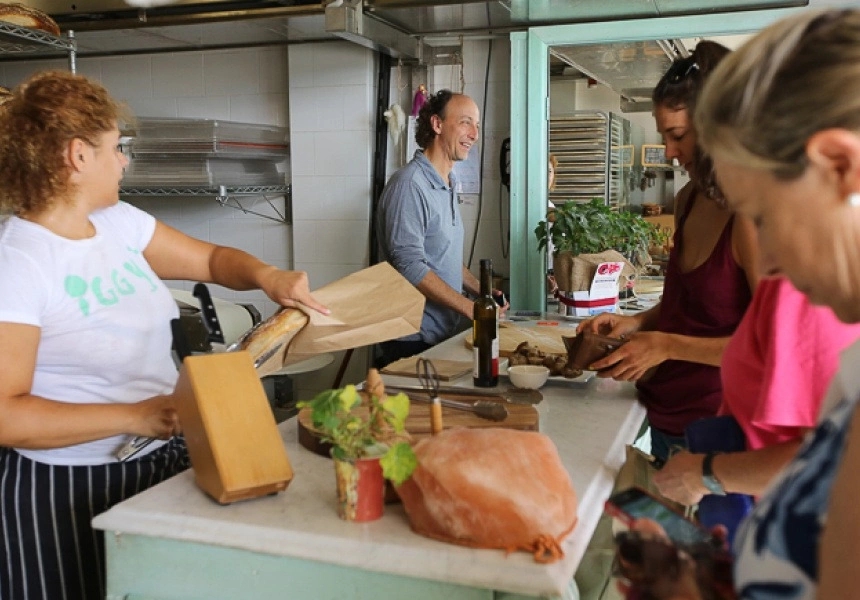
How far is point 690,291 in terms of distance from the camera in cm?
203

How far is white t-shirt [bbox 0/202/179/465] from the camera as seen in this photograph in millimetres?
1678

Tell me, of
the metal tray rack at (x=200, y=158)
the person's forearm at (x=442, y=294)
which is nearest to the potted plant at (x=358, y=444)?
the person's forearm at (x=442, y=294)

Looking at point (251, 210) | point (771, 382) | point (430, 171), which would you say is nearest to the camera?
point (771, 382)

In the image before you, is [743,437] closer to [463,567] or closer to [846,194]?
[463,567]

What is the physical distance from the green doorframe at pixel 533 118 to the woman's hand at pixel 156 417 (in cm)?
220

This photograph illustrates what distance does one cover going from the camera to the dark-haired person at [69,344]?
168cm

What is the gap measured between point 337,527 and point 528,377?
3.13 feet

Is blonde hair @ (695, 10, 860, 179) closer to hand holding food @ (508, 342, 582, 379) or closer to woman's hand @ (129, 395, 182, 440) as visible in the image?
woman's hand @ (129, 395, 182, 440)

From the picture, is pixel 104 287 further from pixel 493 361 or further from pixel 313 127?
pixel 313 127

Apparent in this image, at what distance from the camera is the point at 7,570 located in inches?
70.5

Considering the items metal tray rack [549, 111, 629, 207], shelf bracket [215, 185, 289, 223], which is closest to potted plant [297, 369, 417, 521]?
metal tray rack [549, 111, 629, 207]

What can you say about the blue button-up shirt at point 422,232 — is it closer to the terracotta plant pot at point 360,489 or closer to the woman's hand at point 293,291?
the woman's hand at point 293,291

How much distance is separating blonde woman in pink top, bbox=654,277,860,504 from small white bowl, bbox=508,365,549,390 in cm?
76

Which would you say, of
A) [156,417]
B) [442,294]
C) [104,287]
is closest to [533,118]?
[442,294]
